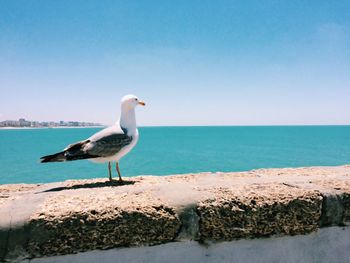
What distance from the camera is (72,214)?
1932mm

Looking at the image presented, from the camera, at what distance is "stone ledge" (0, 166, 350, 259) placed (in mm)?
1894

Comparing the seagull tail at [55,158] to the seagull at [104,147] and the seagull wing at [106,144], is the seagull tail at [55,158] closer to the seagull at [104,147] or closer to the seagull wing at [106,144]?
the seagull at [104,147]

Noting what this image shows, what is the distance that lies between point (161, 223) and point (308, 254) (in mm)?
1049

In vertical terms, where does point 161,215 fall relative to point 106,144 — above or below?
below

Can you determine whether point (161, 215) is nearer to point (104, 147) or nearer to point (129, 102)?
point (104, 147)

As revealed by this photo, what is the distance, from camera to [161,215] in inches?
80.5

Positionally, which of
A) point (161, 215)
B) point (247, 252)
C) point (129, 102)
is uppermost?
point (129, 102)

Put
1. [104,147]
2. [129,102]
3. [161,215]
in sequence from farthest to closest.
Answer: [129,102]
[104,147]
[161,215]

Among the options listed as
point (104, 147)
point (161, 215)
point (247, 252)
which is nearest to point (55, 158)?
point (104, 147)

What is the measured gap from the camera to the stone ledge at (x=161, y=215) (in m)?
1.89

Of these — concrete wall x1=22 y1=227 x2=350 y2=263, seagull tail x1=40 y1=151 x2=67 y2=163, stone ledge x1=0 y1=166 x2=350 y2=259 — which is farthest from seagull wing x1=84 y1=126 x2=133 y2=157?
concrete wall x1=22 y1=227 x2=350 y2=263

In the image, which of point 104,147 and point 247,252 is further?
point 104,147

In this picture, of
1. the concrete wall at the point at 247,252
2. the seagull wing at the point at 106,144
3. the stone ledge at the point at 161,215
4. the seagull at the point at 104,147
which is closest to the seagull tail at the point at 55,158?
the seagull at the point at 104,147

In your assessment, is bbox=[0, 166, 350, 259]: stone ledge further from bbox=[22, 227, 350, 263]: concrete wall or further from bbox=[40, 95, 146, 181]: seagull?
bbox=[40, 95, 146, 181]: seagull
